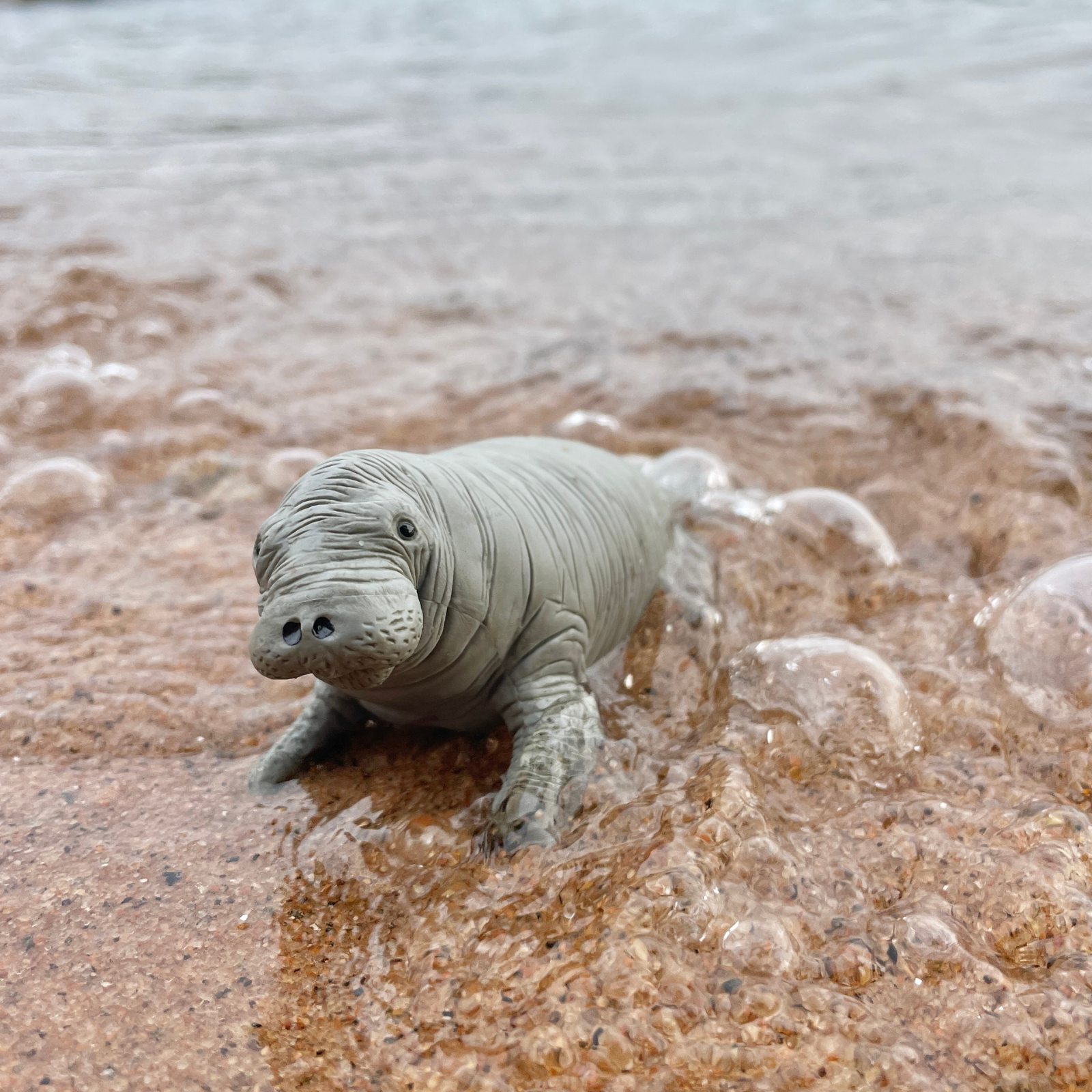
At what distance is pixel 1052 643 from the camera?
10.7ft

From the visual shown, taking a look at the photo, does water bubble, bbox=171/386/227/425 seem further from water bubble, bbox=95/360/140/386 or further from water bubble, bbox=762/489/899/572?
water bubble, bbox=762/489/899/572

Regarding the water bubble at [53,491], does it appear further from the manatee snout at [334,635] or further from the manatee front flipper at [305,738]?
the manatee snout at [334,635]

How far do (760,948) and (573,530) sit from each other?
1436mm

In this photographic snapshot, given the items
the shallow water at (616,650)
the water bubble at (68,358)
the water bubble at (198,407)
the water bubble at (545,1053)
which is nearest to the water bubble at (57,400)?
the shallow water at (616,650)

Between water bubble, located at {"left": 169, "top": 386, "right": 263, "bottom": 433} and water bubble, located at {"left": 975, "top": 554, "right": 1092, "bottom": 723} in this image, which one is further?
water bubble, located at {"left": 169, "top": 386, "right": 263, "bottom": 433}

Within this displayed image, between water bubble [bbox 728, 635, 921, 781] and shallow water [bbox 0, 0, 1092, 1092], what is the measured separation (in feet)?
0.04

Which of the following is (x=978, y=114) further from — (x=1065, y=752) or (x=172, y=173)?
(x=1065, y=752)

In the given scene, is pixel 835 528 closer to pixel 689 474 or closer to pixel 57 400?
pixel 689 474

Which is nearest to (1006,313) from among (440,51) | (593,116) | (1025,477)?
(1025,477)

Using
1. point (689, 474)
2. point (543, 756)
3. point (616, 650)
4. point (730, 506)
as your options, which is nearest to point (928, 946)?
point (543, 756)

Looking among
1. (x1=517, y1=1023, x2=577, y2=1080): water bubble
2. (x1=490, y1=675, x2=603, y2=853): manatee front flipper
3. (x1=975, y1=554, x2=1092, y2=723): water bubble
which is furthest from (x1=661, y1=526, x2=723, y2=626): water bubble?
(x1=517, y1=1023, x2=577, y2=1080): water bubble

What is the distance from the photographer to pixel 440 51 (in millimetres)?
15906

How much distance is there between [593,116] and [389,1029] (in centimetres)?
1200

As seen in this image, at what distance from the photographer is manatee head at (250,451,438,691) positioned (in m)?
2.24
